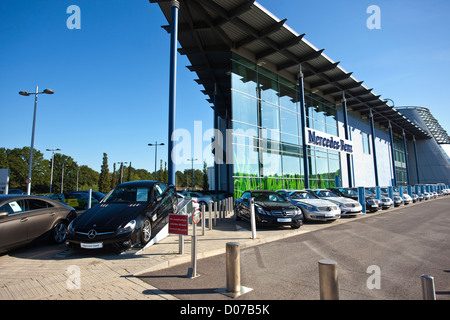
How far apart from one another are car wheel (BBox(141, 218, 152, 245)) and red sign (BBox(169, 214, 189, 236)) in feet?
3.98

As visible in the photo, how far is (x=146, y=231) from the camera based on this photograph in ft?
21.0

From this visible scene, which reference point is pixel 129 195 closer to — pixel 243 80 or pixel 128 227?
pixel 128 227

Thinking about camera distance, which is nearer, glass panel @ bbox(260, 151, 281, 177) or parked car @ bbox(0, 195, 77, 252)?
parked car @ bbox(0, 195, 77, 252)

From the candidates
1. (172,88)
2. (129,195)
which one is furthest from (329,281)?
(172,88)

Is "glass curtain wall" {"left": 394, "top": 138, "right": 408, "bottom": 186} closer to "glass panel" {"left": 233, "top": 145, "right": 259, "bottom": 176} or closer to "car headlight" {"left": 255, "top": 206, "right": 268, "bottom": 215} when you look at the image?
"glass panel" {"left": 233, "top": 145, "right": 259, "bottom": 176}

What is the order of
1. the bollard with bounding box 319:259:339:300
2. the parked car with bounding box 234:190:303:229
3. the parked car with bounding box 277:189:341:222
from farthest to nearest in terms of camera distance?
1. the parked car with bounding box 277:189:341:222
2. the parked car with bounding box 234:190:303:229
3. the bollard with bounding box 319:259:339:300

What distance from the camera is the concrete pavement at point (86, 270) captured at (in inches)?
145

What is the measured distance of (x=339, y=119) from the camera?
31266 millimetres

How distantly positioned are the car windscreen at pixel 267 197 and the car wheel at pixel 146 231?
500 cm

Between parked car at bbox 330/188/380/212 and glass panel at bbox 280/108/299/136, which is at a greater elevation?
glass panel at bbox 280/108/299/136

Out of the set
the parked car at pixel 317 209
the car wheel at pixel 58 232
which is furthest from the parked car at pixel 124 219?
the parked car at pixel 317 209

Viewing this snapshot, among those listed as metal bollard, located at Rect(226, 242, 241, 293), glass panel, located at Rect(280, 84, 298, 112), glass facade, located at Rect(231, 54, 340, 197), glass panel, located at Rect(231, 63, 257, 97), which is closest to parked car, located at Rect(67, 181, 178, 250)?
metal bollard, located at Rect(226, 242, 241, 293)

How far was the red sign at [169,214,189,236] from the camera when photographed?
5.22 m
